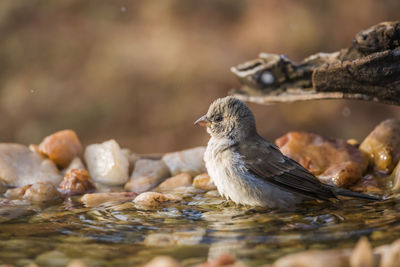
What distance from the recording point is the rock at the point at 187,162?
441 cm

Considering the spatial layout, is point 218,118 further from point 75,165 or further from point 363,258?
point 363,258

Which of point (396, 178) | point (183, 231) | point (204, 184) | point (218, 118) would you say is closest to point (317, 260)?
point (183, 231)

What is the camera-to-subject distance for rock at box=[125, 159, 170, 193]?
414 cm

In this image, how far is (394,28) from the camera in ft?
11.1

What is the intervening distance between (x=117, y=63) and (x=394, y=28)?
4776 millimetres

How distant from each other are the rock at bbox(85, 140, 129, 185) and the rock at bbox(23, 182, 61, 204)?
0.61 meters

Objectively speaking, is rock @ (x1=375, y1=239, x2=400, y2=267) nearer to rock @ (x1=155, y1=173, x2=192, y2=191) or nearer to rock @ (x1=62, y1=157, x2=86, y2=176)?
rock @ (x1=155, y1=173, x2=192, y2=191)

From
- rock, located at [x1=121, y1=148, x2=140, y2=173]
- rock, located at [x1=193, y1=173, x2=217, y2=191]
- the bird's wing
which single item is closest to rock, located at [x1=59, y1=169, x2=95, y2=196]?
rock, located at [x1=121, y1=148, x2=140, y2=173]

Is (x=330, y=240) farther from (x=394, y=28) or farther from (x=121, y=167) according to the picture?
(x=121, y=167)

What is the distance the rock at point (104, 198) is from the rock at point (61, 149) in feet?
3.19

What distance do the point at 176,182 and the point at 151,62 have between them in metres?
3.60

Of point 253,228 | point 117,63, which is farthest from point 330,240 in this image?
point 117,63

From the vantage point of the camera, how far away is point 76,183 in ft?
13.0

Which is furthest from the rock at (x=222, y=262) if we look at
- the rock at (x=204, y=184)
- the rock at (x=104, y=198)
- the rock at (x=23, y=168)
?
the rock at (x=23, y=168)
